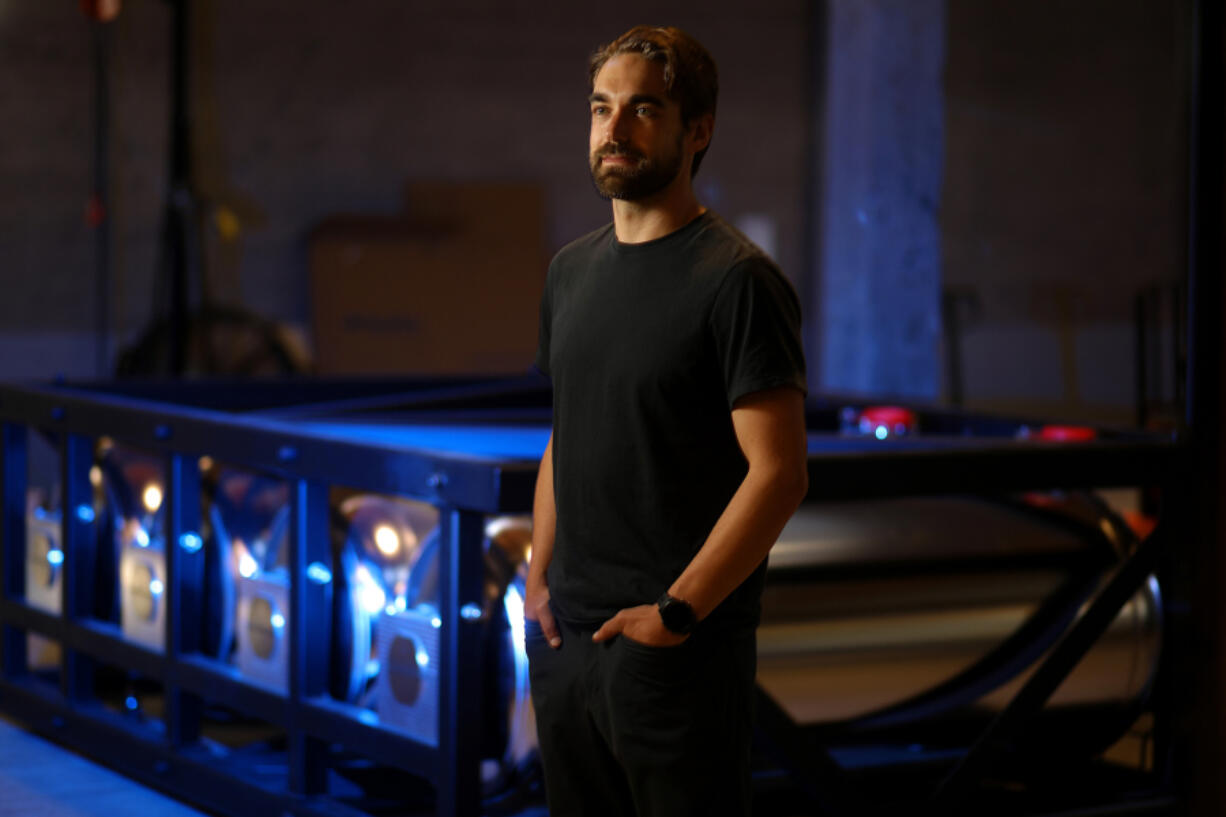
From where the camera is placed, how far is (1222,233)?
2.72 m

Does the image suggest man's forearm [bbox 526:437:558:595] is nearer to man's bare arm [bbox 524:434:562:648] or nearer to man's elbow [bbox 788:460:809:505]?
man's bare arm [bbox 524:434:562:648]

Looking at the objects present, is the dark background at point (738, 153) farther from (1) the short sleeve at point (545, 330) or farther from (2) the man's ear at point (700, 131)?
(2) the man's ear at point (700, 131)

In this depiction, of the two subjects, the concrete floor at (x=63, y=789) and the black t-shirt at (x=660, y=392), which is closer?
the black t-shirt at (x=660, y=392)

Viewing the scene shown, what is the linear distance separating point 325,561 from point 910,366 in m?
4.54

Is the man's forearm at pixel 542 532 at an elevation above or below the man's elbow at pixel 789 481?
A: below

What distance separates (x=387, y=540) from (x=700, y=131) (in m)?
1.61

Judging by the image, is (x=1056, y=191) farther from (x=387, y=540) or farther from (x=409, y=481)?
(x=409, y=481)

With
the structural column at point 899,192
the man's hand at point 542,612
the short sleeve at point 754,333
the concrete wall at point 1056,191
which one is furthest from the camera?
the concrete wall at point 1056,191

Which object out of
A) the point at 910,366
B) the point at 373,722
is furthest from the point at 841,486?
the point at 910,366

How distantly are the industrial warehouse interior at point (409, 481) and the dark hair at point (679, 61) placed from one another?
11 centimetres

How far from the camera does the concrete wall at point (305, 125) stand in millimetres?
9156

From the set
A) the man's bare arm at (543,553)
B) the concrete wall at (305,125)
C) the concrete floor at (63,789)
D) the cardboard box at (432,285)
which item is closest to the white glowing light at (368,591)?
the concrete floor at (63,789)

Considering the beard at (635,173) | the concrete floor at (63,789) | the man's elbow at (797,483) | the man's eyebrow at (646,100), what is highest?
the man's eyebrow at (646,100)

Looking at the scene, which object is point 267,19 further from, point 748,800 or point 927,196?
point 748,800
